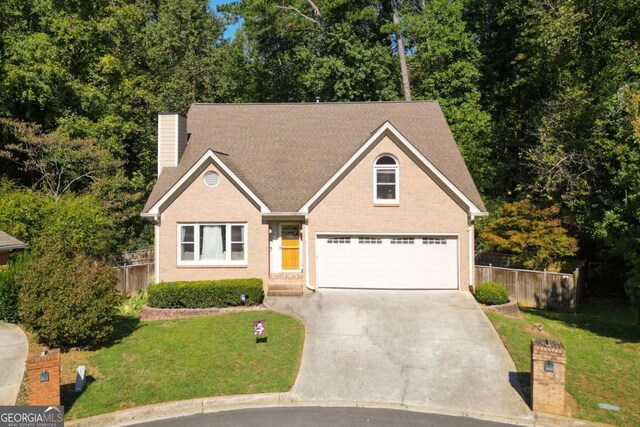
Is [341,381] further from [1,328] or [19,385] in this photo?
[1,328]

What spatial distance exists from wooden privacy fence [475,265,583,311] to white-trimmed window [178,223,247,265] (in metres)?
10.6

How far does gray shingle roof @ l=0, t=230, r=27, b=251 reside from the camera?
1830 cm

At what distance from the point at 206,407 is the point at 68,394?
3.11 metres

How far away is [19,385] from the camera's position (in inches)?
454

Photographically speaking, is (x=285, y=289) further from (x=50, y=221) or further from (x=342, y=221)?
(x=50, y=221)

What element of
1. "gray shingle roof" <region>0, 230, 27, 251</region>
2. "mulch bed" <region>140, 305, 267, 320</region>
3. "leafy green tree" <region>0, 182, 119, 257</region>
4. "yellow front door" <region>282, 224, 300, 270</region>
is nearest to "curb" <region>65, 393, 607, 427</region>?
"mulch bed" <region>140, 305, 267, 320</region>

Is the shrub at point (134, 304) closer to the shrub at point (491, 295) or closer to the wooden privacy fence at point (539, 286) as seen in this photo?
the shrub at point (491, 295)

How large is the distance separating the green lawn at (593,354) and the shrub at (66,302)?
1097cm

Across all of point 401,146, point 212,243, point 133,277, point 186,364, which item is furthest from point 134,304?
point 401,146

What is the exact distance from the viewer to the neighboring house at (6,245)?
1839 centimetres

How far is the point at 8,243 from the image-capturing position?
18.7 meters

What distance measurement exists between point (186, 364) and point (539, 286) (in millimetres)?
15492

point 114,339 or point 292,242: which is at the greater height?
point 292,242

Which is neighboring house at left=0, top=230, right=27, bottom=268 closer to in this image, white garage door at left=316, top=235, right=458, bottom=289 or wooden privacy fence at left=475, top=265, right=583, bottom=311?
white garage door at left=316, top=235, right=458, bottom=289
